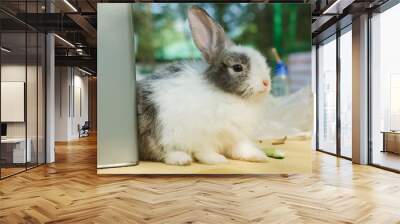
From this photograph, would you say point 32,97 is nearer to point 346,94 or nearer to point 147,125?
point 147,125

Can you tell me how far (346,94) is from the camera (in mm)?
8242

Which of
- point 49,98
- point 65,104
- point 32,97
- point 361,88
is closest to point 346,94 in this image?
point 361,88

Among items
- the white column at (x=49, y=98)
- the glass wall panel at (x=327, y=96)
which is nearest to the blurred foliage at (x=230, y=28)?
the white column at (x=49, y=98)

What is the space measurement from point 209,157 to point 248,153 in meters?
0.63

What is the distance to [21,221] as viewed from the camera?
3.51m

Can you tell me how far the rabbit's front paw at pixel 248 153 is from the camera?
5.75 meters

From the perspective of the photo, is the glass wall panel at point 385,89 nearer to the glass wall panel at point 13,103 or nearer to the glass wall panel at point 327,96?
the glass wall panel at point 327,96

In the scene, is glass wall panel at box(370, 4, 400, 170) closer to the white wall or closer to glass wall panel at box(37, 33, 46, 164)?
glass wall panel at box(37, 33, 46, 164)

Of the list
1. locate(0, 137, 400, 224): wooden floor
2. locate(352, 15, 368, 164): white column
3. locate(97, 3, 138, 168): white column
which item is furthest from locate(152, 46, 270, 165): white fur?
locate(352, 15, 368, 164): white column

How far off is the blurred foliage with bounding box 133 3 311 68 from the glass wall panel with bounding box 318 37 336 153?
137 inches

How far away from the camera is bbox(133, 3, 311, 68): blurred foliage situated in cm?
580

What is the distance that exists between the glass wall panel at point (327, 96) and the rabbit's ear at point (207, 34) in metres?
4.29

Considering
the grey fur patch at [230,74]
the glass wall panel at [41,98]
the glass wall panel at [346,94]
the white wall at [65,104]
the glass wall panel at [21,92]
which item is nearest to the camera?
the grey fur patch at [230,74]

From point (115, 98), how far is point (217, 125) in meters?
1.70
